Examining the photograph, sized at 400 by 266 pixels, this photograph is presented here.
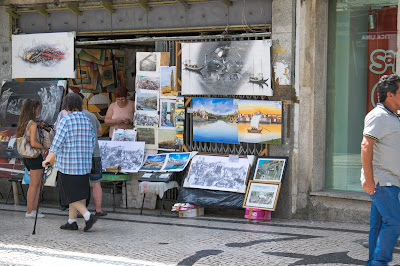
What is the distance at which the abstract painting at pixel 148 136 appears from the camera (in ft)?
36.3

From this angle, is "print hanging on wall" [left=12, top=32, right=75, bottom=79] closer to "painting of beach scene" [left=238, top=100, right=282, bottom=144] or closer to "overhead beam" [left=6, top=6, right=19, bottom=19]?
"overhead beam" [left=6, top=6, right=19, bottom=19]

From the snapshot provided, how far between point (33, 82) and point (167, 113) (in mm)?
2714

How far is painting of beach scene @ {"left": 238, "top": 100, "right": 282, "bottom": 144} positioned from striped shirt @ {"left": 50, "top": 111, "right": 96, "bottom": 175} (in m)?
2.56

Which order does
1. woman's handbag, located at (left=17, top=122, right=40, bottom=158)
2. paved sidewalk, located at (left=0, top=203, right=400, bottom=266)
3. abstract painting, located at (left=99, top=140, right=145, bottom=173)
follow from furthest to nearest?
abstract painting, located at (left=99, top=140, right=145, bottom=173) → woman's handbag, located at (left=17, top=122, right=40, bottom=158) → paved sidewalk, located at (left=0, top=203, right=400, bottom=266)

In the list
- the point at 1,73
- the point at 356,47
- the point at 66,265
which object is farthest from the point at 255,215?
the point at 1,73

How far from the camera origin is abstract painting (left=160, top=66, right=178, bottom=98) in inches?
429

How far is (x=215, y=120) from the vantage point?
10477mm

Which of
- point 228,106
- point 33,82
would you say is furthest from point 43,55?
point 228,106

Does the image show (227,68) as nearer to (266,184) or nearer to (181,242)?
(266,184)

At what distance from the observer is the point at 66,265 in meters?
7.09

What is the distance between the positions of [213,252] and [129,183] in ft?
12.7

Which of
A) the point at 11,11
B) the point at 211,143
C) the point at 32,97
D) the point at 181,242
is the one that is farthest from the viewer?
the point at 11,11

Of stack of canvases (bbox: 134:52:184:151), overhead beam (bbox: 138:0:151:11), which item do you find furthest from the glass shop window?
overhead beam (bbox: 138:0:151:11)

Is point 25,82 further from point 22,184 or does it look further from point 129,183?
point 129,183
